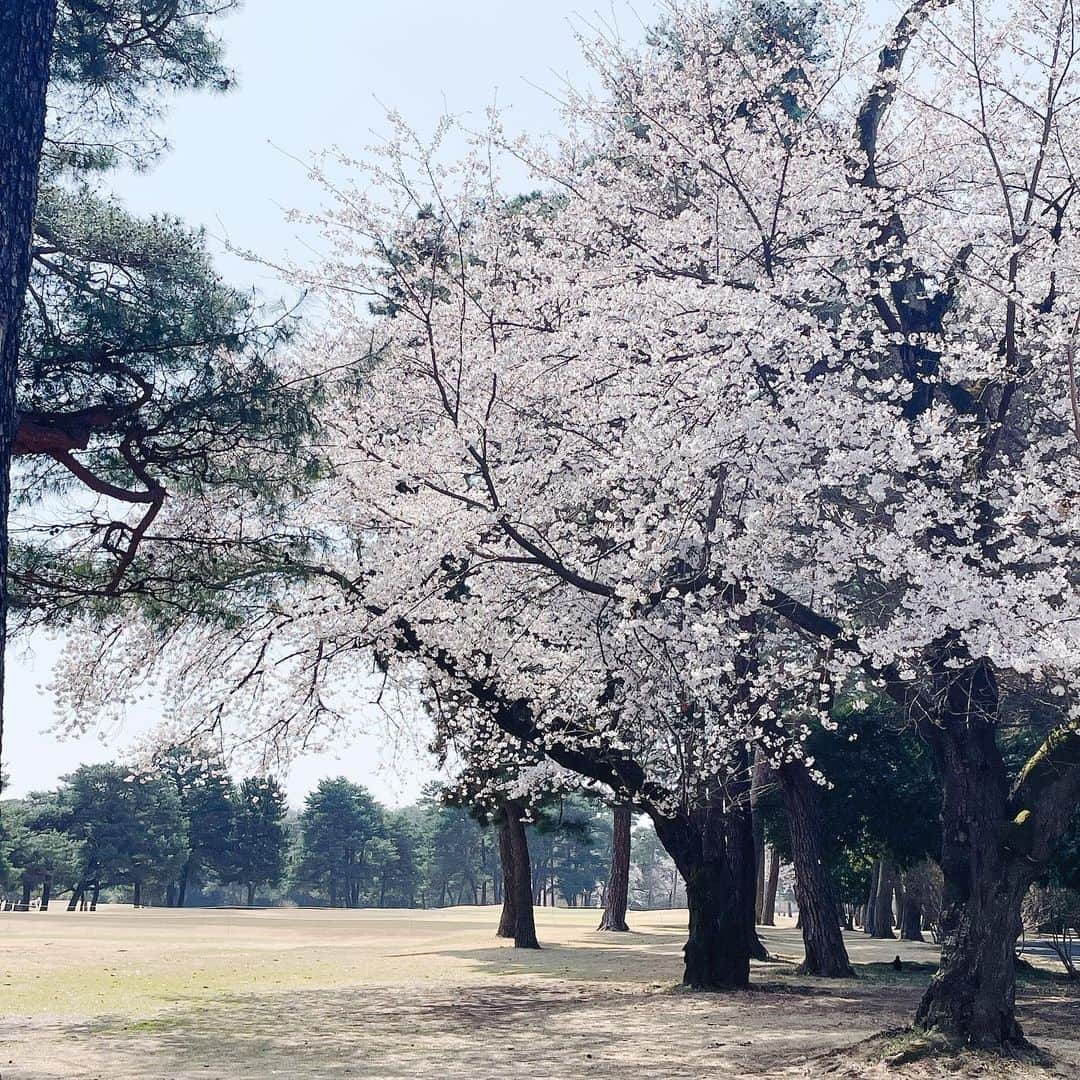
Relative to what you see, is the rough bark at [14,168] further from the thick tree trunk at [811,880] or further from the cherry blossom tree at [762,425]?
the thick tree trunk at [811,880]

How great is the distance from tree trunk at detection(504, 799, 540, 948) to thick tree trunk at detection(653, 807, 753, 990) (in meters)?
8.55

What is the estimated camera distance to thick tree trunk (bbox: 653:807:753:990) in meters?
14.1

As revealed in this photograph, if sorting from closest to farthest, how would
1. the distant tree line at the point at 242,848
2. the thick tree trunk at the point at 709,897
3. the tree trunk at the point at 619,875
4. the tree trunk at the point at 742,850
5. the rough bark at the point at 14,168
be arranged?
the rough bark at the point at 14,168 < the thick tree trunk at the point at 709,897 < the tree trunk at the point at 742,850 < the tree trunk at the point at 619,875 < the distant tree line at the point at 242,848

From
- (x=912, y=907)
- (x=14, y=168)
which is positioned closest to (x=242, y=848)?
(x=912, y=907)

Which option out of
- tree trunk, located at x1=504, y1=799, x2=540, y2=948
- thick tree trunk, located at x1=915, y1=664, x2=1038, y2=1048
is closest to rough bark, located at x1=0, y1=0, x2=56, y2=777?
thick tree trunk, located at x1=915, y1=664, x2=1038, y2=1048

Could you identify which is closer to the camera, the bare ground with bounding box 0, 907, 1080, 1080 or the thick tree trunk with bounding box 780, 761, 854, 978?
the bare ground with bounding box 0, 907, 1080, 1080

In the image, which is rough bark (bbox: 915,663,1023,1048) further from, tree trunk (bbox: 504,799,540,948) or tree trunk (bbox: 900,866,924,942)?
tree trunk (bbox: 900,866,924,942)

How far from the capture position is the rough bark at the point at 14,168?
5.57m

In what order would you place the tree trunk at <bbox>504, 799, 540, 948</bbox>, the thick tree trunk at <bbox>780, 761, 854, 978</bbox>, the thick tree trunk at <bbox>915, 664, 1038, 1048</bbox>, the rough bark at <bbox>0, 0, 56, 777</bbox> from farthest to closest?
1. the tree trunk at <bbox>504, 799, 540, 948</bbox>
2. the thick tree trunk at <bbox>780, 761, 854, 978</bbox>
3. the thick tree trunk at <bbox>915, 664, 1038, 1048</bbox>
4. the rough bark at <bbox>0, 0, 56, 777</bbox>

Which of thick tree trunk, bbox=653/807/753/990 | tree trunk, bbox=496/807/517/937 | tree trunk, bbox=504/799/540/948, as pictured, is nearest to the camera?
thick tree trunk, bbox=653/807/753/990

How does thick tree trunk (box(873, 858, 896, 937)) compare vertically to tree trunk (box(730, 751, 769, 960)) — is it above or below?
below

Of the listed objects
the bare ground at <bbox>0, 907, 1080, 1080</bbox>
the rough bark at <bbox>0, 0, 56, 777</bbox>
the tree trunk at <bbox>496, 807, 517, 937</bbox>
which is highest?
the rough bark at <bbox>0, 0, 56, 777</bbox>

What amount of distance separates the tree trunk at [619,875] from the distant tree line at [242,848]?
1433 centimetres

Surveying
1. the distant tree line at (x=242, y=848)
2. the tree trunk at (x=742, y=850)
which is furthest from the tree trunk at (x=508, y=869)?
the distant tree line at (x=242, y=848)
